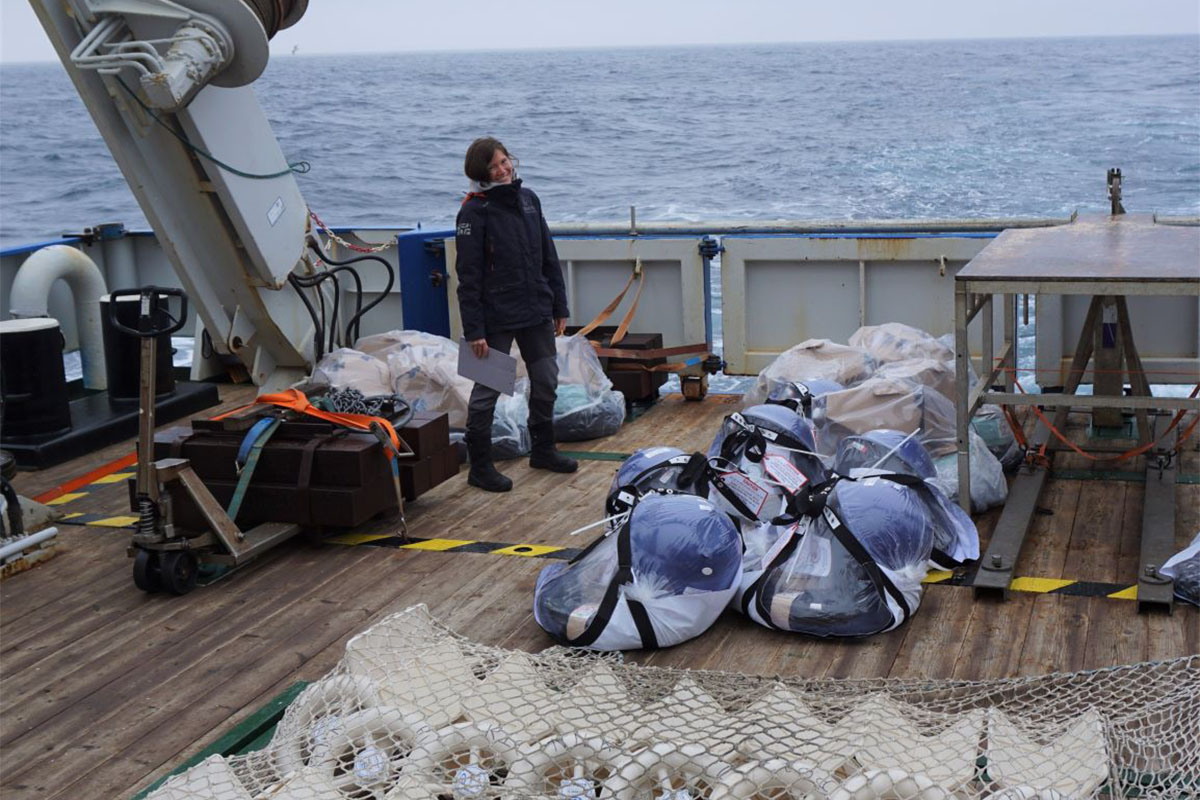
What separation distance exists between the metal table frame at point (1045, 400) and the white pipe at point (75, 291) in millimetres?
5366

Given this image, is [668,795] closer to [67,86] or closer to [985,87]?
[985,87]

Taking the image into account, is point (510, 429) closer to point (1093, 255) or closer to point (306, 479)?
point (306, 479)

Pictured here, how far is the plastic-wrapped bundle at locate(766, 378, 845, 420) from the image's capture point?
6.10 metres

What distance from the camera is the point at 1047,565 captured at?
4988 millimetres

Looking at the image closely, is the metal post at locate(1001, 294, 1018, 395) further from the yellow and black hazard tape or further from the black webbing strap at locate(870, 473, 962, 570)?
the yellow and black hazard tape

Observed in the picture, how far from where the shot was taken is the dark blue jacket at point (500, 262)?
6090mm

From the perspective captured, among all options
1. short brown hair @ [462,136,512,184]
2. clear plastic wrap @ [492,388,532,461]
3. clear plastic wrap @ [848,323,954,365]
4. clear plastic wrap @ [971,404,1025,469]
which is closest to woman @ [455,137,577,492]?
short brown hair @ [462,136,512,184]

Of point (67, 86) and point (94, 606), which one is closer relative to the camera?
point (94, 606)

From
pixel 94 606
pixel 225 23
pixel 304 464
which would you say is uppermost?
pixel 225 23

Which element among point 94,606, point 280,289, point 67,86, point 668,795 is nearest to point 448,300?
point 280,289

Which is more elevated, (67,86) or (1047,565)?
(67,86)

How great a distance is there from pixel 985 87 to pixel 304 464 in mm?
34258

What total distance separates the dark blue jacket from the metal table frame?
200cm

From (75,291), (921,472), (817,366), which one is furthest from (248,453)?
(75,291)
